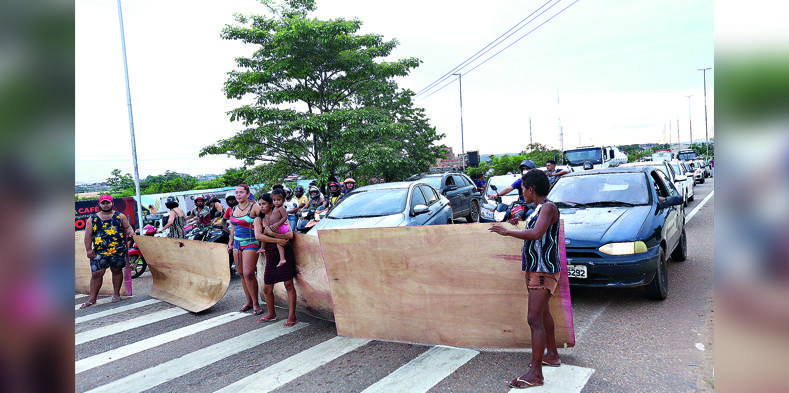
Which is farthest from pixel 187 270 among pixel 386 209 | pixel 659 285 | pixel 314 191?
pixel 659 285

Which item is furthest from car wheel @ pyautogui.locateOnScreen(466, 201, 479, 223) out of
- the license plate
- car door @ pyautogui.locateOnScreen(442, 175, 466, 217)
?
the license plate

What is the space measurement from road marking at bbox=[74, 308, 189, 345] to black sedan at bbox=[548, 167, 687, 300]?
5813mm

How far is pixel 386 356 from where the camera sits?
14.6 ft

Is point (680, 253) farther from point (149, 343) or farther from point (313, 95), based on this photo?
point (313, 95)

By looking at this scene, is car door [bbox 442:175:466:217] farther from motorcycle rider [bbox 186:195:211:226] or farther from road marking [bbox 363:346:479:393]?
road marking [bbox 363:346:479:393]

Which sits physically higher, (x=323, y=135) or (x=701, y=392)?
(x=323, y=135)

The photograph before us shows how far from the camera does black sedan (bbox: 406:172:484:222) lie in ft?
42.3

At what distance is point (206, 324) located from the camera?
6.07m

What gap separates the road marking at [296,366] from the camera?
399cm

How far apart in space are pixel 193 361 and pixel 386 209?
12.9 ft
